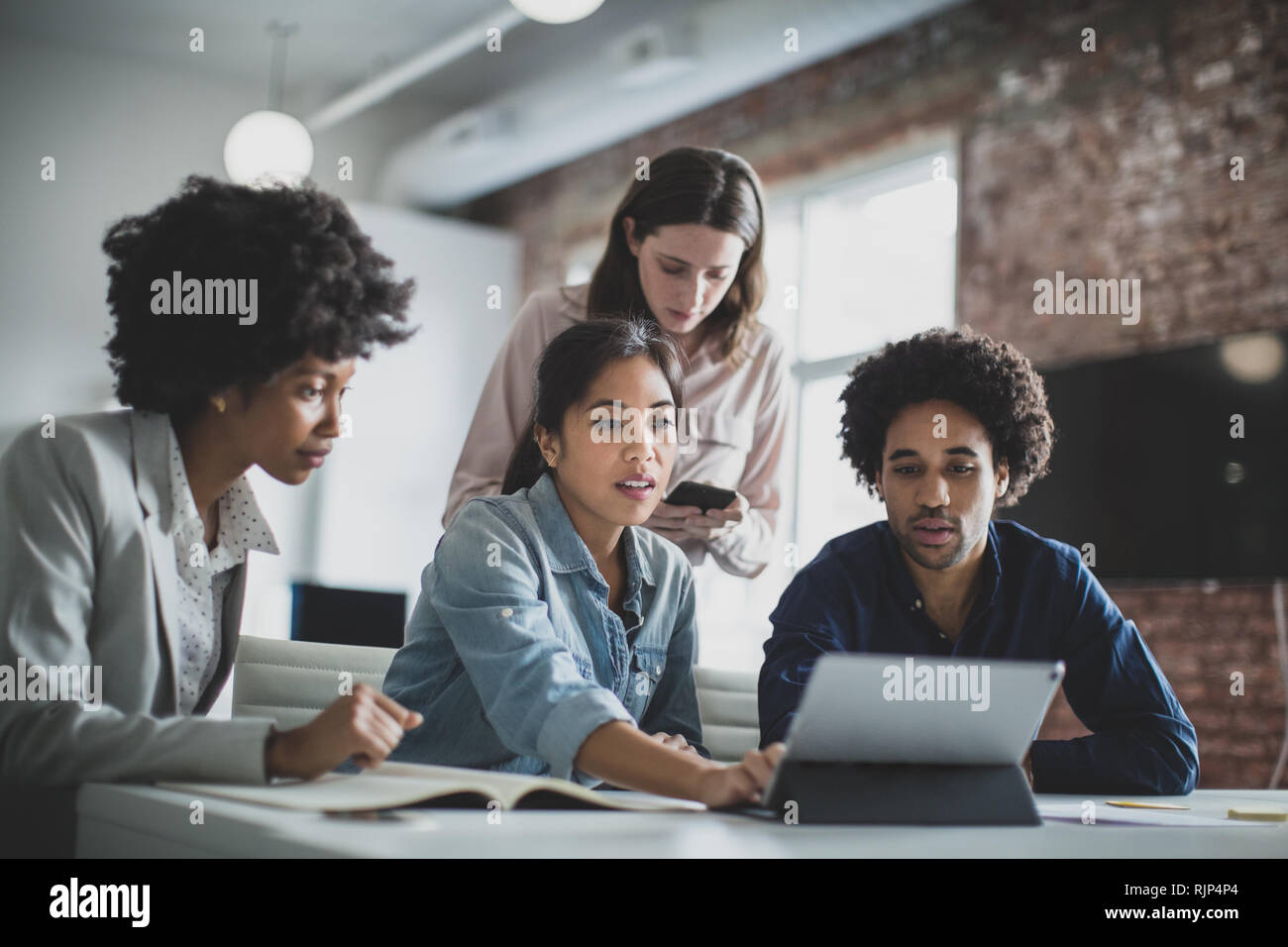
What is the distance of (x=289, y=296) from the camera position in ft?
4.60

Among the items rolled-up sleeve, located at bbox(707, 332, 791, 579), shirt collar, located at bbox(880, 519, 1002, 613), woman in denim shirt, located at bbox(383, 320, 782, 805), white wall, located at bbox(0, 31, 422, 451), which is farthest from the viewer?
white wall, located at bbox(0, 31, 422, 451)

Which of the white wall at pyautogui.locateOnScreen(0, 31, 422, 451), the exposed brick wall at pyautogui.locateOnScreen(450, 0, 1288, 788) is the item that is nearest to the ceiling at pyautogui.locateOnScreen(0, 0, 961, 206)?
the white wall at pyautogui.locateOnScreen(0, 31, 422, 451)

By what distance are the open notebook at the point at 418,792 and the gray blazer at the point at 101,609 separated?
4 centimetres

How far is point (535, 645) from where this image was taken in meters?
1.34

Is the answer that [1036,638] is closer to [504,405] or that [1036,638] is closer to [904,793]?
[904,793]

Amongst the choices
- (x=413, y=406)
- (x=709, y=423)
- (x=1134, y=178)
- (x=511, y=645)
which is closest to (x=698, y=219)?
(x=709, y=423)

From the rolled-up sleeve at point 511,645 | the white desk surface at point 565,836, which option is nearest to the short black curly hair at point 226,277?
the rolled-up sleeve at point 511,645

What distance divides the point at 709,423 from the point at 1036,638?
94 cm

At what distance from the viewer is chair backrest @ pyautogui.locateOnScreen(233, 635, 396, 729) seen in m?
1.65

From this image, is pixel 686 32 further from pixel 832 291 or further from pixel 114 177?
pixel 114 177

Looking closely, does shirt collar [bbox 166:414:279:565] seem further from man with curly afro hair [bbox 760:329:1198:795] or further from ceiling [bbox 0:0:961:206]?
ceiling [bbox 0:0:961:206]
